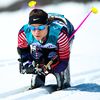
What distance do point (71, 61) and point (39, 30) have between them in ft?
1.33

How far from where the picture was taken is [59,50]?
1.96m

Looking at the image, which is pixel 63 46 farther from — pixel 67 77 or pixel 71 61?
pixel 71 61

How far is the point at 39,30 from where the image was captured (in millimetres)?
1948

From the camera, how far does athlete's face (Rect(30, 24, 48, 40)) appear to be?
6.36 ft

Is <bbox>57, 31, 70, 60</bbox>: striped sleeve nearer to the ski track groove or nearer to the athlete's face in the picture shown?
the athlete's face

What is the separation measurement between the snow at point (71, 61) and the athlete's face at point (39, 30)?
0.22 meters

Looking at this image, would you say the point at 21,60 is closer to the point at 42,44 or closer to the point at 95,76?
the point at 42,44

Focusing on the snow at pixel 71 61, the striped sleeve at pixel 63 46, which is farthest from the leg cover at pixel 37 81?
the striped sleeve at pixel 63 46

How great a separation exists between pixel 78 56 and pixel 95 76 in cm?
30

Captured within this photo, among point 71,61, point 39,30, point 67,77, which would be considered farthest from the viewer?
point 71,61

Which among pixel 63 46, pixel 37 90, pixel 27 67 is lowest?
pixel 37 90

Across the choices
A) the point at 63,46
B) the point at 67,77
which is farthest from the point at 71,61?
the point at 63,46

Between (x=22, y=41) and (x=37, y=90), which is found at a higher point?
(x=22, y=41)

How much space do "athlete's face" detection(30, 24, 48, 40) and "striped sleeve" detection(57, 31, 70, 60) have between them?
0.27ft
